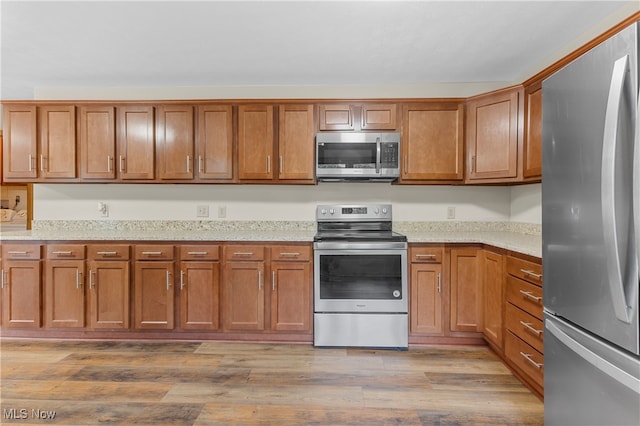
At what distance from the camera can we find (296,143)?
3217 millimetres

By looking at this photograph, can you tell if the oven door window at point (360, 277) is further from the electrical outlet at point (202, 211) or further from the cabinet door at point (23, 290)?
the cabinet door at point (23, 290)

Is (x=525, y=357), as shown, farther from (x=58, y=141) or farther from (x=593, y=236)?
(x=58, y=141)

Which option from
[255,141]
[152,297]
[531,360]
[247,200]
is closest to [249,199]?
[247,200]

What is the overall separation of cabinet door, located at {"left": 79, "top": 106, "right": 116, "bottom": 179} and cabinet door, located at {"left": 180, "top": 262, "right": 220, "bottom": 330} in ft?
4.20

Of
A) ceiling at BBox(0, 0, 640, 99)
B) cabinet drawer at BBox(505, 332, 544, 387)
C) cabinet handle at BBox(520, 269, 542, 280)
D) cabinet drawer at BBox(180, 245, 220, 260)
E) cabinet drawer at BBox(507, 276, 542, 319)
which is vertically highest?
ceiling at BBox(0, 0, 640, 99)

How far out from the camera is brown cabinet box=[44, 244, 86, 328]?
297cm

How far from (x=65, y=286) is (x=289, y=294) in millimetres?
1969

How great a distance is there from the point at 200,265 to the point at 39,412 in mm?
1349

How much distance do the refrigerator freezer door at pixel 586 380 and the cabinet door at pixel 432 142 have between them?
6.13ft

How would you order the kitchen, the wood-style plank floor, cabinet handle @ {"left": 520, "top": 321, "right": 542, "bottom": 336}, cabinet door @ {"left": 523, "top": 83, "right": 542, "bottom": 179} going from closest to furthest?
the wood-style plank floor
cabinet handle @ {"left": 520, "top": 321, "right": 542, "bottom": 336}
cabinet door @ {"left": 523, "top": 83, "right": 542, "bottom": 179}
the kitchen

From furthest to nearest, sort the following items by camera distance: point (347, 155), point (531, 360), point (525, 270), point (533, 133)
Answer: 1. point (347, 155)
2. point (533, 133)
3. point (525, 270)
4. point (531, 360)

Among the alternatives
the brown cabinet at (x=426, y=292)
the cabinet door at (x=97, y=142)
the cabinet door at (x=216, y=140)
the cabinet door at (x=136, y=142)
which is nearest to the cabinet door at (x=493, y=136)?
the brown cabinet at (x=426, y=292)

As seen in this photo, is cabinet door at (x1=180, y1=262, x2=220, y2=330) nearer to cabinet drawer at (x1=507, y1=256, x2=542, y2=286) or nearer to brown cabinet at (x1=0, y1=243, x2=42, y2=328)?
brown cabinet at (x1=0, y1=243, x2=42, y2=328)

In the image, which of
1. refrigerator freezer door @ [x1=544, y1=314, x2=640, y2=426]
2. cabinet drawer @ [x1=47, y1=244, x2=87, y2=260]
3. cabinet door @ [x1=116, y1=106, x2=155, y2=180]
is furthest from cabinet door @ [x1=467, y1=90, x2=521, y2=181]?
cabinet drawer @ [x1=47, y1=244, x2=87, y2=260]
